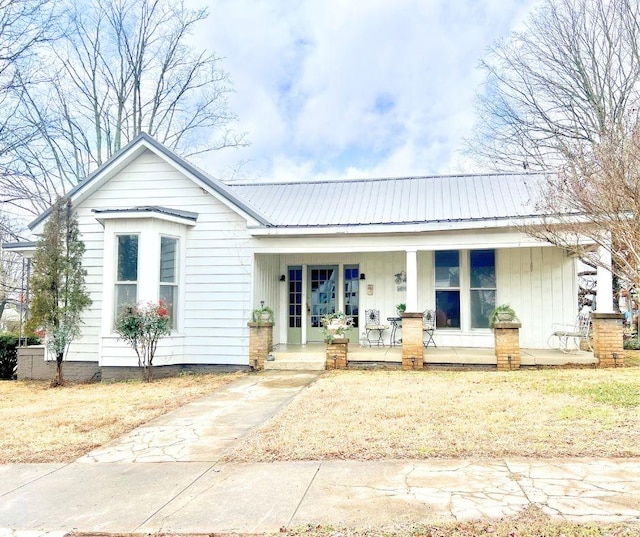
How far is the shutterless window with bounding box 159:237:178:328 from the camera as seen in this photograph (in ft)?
35.0

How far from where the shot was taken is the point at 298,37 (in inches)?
747

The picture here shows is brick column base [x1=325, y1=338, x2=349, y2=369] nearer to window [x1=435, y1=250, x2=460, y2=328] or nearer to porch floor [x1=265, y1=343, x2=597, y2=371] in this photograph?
porch floor [x1=265, y1=343, x2=597, y2=371]

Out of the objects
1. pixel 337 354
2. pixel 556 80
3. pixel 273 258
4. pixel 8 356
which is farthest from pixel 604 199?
Answer: pixel 556 80

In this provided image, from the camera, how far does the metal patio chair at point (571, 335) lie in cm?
1049

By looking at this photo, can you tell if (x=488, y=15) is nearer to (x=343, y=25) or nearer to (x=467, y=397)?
(x=343, y=25)

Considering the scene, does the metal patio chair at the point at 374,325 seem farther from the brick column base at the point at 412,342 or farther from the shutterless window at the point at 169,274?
the shutterless window at the point at 169,274

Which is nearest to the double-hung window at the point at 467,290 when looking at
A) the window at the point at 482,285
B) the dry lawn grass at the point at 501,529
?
the window at the point at 482,285

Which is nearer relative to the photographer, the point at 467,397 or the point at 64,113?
the point at 467,397

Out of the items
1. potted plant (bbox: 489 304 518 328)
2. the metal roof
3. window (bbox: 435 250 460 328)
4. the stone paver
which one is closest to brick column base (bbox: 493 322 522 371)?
potted plant (bbox: 489 304 518 328)

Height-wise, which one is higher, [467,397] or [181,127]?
[181,127]

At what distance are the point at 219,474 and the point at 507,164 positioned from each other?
19.8m

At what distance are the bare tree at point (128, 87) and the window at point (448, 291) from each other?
15.6 m

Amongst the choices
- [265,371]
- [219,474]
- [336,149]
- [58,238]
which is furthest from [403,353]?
[336,149]

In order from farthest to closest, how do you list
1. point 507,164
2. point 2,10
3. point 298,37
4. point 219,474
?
point 507,164, point 298,37, point 2,10, point 219,474
